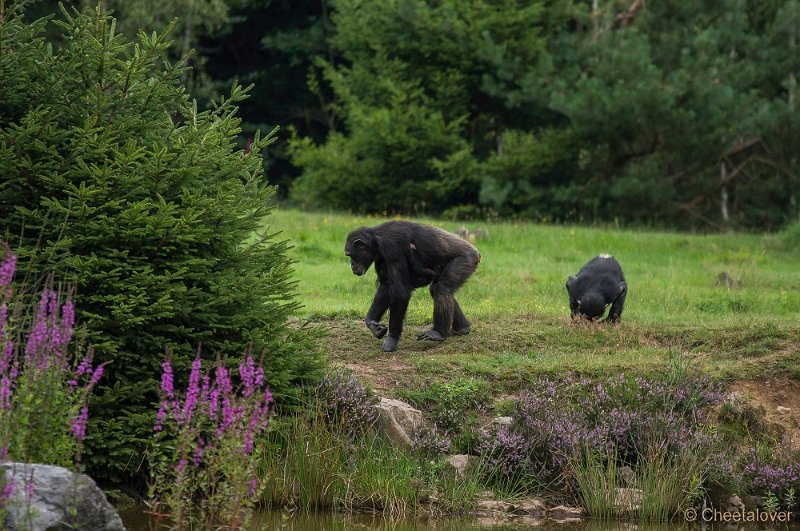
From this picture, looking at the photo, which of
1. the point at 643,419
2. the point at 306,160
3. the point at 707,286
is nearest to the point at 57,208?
the point at 643,419

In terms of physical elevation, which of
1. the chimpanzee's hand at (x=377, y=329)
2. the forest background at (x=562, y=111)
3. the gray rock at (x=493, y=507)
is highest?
the forest background at (x=562, y=111)

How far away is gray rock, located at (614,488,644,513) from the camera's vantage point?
410 inches

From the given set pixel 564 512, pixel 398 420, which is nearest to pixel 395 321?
pixel 398 420

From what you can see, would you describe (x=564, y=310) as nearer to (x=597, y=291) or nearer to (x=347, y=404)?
(x=597, y=291)

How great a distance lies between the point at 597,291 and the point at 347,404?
15.7 ft

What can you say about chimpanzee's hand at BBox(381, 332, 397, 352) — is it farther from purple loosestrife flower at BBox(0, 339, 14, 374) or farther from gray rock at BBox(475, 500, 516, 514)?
purple loosestrife flower at BBox(0, 339, 14, 374)

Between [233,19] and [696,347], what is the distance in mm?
27499

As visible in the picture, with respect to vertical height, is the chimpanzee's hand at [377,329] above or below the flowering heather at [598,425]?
above

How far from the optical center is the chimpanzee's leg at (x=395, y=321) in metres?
13.1

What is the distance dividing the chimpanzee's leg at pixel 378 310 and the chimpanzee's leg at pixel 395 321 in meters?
0.15

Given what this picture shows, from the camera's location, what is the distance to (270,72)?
40812 mm

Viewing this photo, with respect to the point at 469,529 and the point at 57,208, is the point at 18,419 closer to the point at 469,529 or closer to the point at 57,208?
the point at 57,208

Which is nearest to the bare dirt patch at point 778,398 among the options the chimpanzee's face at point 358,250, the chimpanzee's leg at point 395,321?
the chimpanzee's leg at point 395,321

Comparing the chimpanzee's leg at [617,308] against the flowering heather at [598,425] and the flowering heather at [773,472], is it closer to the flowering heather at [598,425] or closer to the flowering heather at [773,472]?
the flowering heather at [598,425]
